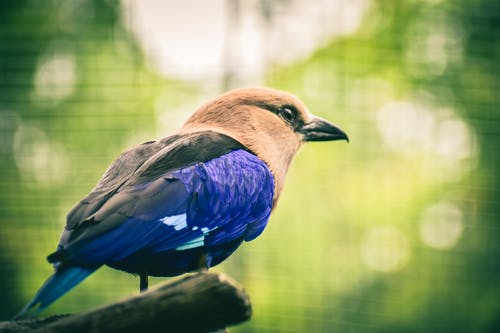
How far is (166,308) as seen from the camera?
1.25 metres

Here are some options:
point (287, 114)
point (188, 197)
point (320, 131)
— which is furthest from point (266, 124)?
point (188, 197)

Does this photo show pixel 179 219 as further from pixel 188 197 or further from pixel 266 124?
pixel 266 124

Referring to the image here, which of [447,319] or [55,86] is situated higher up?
[55,86]

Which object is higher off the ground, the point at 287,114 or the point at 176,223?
the point at 287,114

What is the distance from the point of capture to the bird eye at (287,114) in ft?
7.75

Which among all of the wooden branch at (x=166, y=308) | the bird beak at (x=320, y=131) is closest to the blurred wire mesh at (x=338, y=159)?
the bird beak at (x=320, y=131)

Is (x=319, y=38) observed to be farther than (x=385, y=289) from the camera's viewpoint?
No

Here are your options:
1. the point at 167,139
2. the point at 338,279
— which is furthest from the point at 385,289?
the point at 167,139

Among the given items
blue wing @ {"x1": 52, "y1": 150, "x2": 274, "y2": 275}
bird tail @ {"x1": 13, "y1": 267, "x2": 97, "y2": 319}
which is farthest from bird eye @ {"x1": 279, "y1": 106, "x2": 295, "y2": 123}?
bird tail @ {"x1": 13, "y1": 267, "x2": 97, "y2": 319}

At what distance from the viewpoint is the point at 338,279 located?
4.31 m

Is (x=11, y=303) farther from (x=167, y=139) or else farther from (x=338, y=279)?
(x=167, y=139)

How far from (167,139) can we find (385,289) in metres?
2.66

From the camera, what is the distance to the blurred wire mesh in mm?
4117

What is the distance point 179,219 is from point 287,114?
809 millimetres
